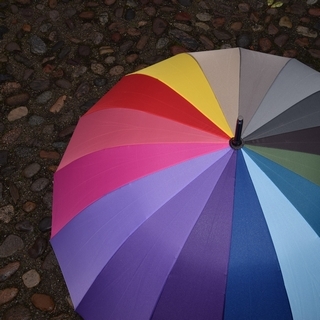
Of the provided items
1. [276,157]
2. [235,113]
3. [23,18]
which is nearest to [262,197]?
[276,157]

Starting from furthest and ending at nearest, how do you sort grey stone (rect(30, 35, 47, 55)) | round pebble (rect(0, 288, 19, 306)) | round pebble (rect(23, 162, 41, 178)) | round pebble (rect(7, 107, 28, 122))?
grey stone (rect(30, 35, 47, 55)) → round pebble (rect(7, 107, 28, 122)) → round pebble (rect(23, 162, 41, 178)) → round pebble (rect(0, 288, 19, 306))

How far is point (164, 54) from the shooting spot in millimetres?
5004

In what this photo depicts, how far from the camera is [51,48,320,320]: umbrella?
2.46m

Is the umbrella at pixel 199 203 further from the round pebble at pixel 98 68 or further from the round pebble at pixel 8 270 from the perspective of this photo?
the round pebble at pixel 98 68

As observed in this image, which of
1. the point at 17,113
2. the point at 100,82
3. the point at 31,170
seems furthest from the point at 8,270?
the point at 100,82

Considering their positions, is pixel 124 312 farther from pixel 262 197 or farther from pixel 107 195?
pixel 262 197

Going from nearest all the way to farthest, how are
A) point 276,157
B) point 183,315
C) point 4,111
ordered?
1. point 183,315
2. point 276,157
3. point 4,111

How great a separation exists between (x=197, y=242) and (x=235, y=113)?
725 millimetres

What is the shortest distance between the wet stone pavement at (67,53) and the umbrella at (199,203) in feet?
4.07

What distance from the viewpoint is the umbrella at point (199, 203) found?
2463 millimetres

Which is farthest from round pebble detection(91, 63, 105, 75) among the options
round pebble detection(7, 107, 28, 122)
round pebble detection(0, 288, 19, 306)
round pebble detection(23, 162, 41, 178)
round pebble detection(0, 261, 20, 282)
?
round pebble detection(0, 288, 19, 306)

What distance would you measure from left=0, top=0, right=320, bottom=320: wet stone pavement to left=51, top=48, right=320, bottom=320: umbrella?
1240 mm

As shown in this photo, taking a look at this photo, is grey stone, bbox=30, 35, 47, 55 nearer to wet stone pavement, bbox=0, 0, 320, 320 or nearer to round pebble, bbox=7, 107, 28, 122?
wet stone pavement, bbox=0, 0, 320, 320

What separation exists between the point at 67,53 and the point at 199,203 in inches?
114
